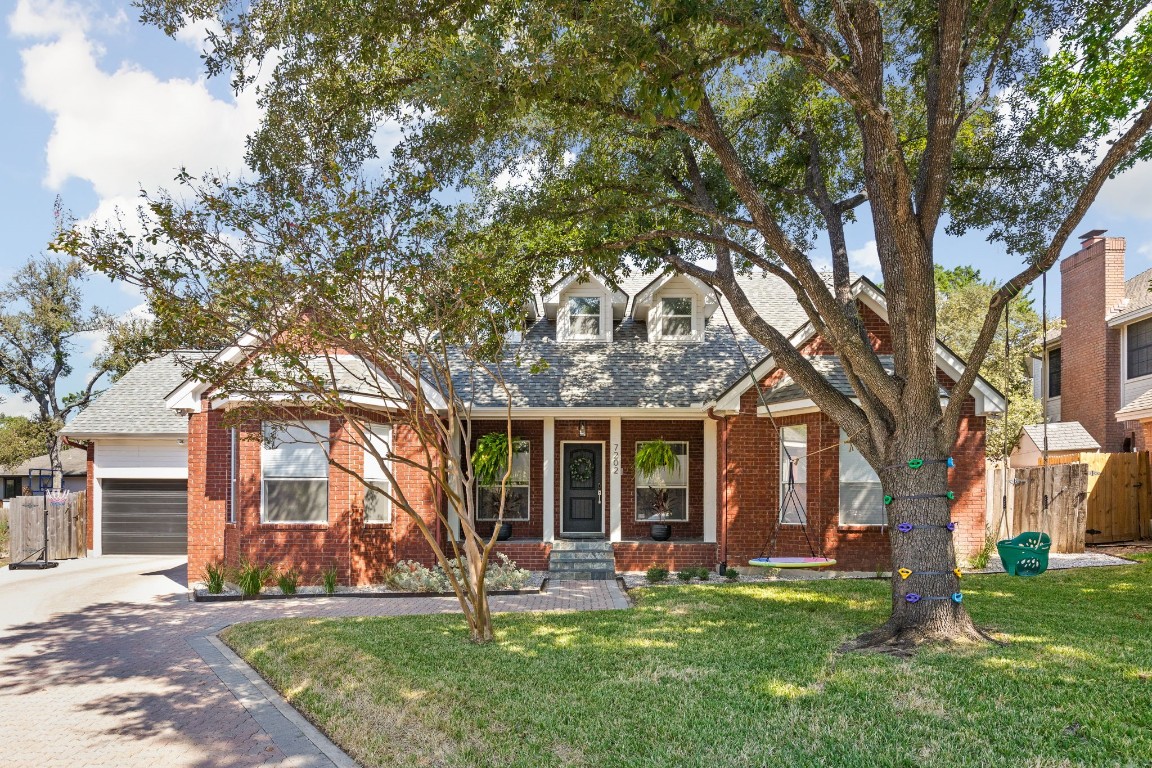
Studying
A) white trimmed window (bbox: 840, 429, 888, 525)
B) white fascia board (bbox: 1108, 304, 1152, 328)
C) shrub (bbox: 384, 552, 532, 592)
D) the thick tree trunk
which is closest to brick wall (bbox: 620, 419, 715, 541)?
white trimmed window (bbox: 840, 429, 888, 525)

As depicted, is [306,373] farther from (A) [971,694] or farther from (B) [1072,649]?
(B) [1072,649]

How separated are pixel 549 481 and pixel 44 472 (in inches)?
1061

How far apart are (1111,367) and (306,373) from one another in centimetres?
2466

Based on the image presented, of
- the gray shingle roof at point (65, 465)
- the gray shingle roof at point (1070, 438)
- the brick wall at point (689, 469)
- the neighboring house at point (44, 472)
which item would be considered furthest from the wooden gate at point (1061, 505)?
the neighboring house at point (44, 472)

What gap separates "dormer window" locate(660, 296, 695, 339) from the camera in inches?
704

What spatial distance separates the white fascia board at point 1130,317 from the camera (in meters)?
22.0

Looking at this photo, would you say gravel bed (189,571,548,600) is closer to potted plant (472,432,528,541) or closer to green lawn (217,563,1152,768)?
potted plant (472,432,528,541)

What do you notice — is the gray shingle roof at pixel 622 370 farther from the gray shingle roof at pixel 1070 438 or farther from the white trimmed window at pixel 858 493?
the gray shingle roof at pixel 1070 438

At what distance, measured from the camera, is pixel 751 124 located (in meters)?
12.4

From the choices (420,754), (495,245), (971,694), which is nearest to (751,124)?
(495,245)

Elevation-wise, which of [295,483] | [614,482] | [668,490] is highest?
[295,483]

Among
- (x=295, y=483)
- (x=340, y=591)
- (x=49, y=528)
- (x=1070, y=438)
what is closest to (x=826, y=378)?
(x=340, y=591)

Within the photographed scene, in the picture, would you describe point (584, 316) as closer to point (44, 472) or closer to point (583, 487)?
point (583, 487)

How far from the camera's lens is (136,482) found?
2023cm
